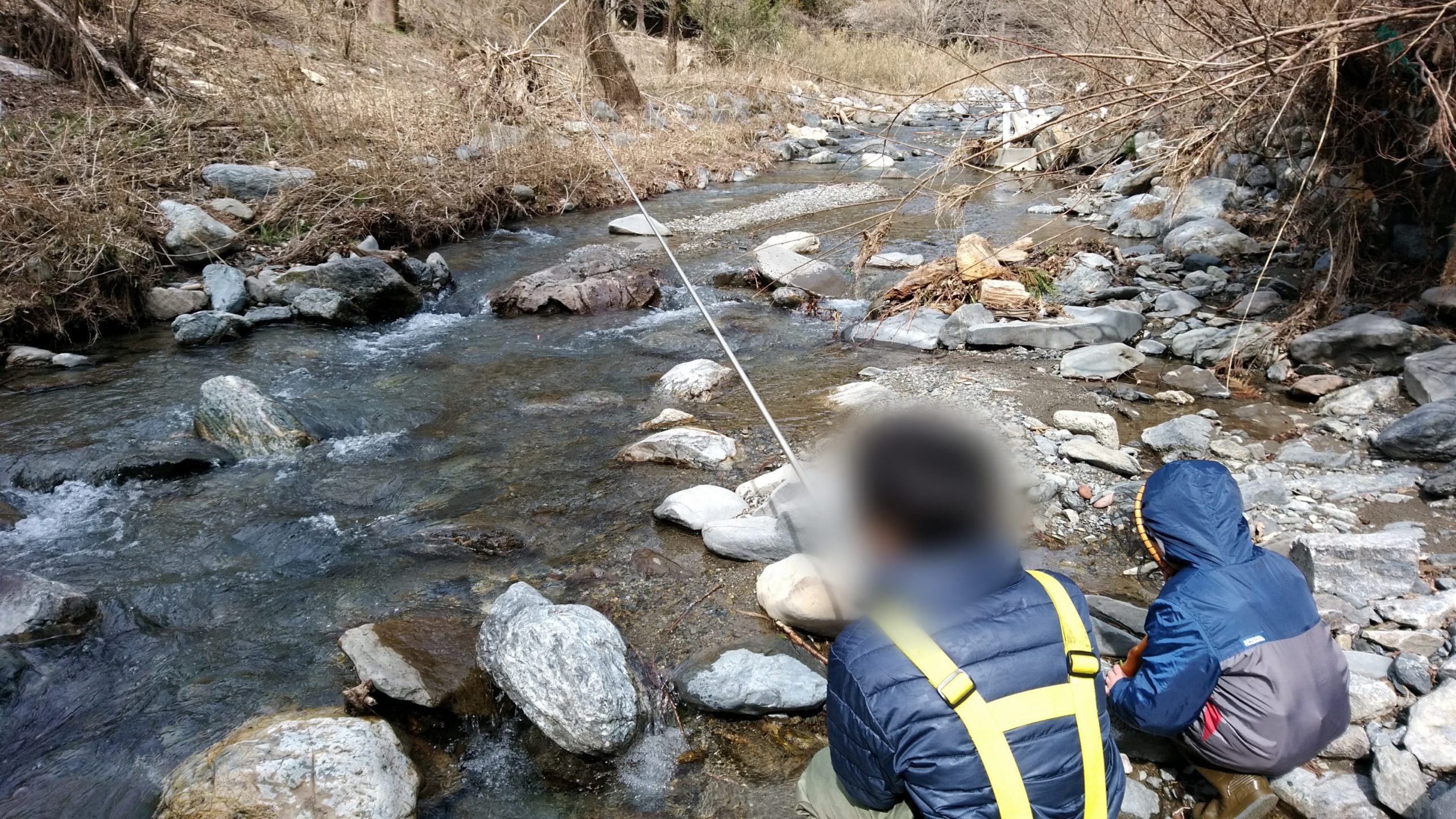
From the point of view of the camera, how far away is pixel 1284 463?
376cm

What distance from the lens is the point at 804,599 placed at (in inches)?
113

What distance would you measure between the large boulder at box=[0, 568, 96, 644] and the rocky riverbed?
18 millimetres

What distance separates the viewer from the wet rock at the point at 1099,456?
147 inches

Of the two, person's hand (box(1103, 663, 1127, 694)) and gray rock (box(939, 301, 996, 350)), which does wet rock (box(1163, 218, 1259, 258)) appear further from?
person's hand (box(1103, 663, 1127, 694))

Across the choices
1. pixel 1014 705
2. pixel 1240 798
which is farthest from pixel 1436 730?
pixel 1014 705

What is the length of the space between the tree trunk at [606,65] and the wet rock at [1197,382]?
9.96 m

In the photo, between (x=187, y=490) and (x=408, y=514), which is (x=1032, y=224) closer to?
(x=408, y=514)

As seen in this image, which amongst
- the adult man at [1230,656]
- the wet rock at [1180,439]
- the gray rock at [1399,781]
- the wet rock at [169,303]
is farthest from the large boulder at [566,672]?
the wet rock at [169,303]

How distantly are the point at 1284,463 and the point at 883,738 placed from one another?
320 centimetres

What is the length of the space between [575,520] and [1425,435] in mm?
3638

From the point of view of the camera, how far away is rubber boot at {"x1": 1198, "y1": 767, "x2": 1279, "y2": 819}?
2072 mm

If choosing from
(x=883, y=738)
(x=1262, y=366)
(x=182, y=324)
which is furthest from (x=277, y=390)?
(x=1262, y=366)

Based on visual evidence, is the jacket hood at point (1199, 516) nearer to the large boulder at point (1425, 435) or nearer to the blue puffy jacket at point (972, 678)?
the blue puffy jacket at point (972, 678)

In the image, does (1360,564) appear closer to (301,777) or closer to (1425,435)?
(1425,435)
